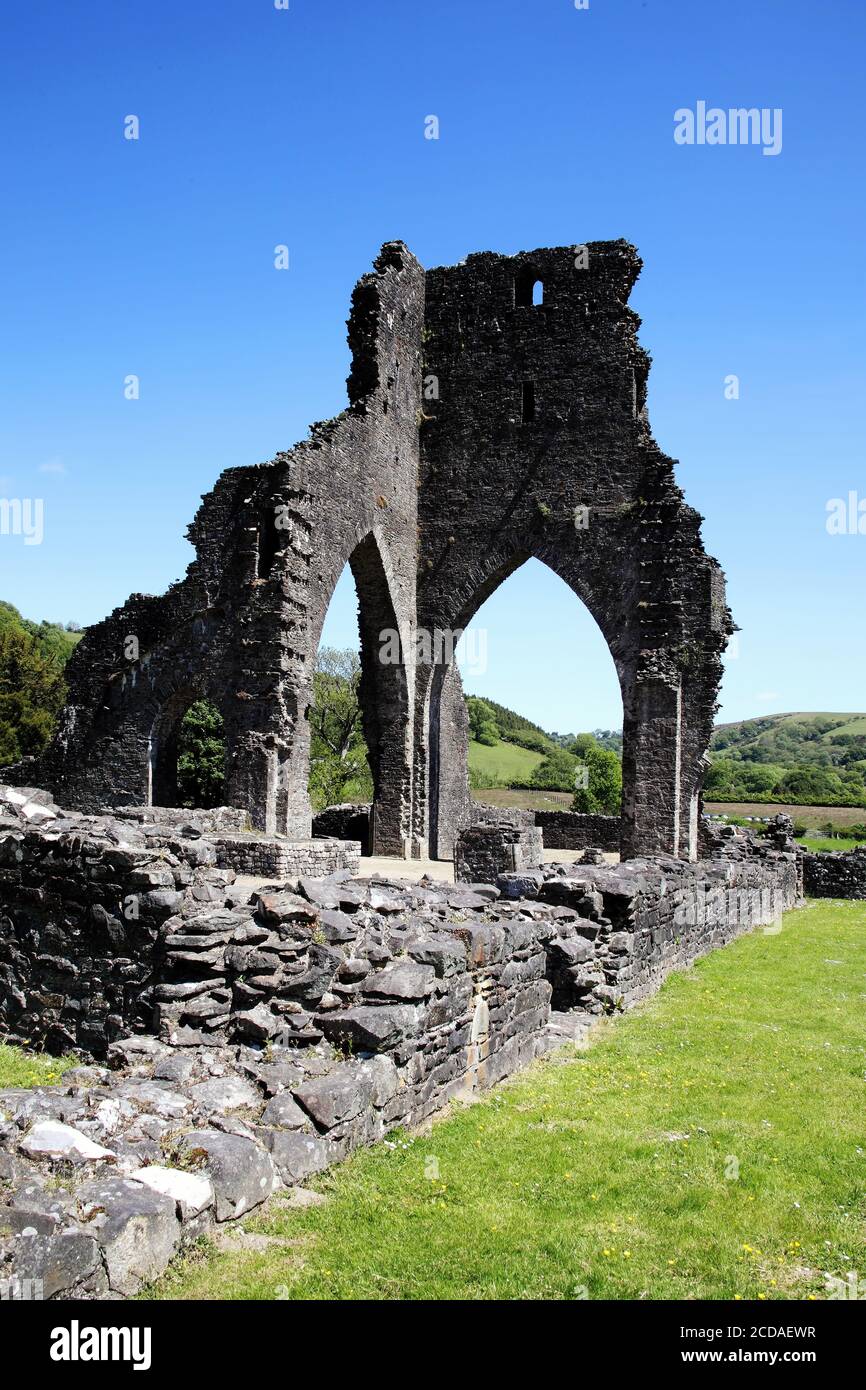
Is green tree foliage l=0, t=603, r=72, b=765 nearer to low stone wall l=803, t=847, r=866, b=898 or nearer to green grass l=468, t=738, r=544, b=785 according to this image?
low stone wall l=803, t=847, r=866, b=898

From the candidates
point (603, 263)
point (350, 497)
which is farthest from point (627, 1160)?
point (603, 263)

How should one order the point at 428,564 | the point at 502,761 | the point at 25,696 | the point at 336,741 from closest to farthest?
the point at 428,564, the point at 25,696, the point at 336,741, the point at 502,761

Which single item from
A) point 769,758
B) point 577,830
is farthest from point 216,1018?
point 769,758

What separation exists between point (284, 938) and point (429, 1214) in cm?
218

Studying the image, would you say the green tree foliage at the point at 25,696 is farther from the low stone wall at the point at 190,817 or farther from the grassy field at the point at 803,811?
the grassy field at the point at 803,811

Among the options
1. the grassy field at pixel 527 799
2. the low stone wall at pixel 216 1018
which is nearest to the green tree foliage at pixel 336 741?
the grassy field at pixel 527 799

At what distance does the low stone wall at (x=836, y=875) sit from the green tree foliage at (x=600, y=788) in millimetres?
18563

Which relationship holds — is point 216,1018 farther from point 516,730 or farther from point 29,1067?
point 516,730

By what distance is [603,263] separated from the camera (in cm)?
2486

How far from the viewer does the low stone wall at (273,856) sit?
57.3 ft

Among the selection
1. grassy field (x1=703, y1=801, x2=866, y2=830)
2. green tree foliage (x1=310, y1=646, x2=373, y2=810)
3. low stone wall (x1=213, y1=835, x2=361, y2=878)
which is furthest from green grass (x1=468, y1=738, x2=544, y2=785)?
low stone wall (x1=213, y1=835, x2=361, y2=878)

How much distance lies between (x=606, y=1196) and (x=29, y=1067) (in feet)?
13.8

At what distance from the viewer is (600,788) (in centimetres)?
5325

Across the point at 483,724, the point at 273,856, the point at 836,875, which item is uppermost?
the point at 483,724
